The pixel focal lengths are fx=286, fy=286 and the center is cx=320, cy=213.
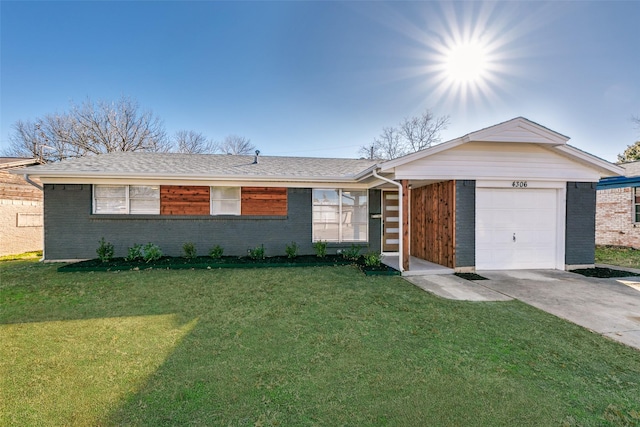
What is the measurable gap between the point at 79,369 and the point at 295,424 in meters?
2.30

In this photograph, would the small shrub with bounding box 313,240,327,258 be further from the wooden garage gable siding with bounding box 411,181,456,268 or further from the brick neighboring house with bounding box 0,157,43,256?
the brick neighboring house with bounding box 0,157,43,256

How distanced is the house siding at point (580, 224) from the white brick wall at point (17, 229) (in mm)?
18225

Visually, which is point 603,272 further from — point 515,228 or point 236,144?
point 236,144

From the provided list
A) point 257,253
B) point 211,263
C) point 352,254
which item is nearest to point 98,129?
point 211,263

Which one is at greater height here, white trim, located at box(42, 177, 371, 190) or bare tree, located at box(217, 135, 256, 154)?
bare tree, located at box(217, 135, 256, 154)

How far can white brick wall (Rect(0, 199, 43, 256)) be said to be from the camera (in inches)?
405

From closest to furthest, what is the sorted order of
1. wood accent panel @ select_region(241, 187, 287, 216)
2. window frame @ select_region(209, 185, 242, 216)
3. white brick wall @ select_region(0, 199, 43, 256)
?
window frame @ select_region(209, 185, 242, 216), wood accent panel @ select_region(241, 187, 287, 216), white brick wall @ select_region(0, 199, 43, 256)

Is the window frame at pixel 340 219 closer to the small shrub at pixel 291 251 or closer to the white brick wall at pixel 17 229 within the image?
the small shrub at pixel 291 251

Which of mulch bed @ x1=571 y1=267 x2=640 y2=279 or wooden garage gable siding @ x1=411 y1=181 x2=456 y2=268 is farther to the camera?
wooden garage gable siding @ x1=411 y1=181 x2=456 y2=268

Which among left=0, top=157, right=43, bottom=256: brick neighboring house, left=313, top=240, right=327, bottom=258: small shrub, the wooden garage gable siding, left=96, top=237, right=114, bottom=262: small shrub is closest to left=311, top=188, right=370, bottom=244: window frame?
left=313, top=240, right=327, bottom=258: small shrub

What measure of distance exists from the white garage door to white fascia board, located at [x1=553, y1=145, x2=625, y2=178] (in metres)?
1.01

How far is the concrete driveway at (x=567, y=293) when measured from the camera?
13.1 ft

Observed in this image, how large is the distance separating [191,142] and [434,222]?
1065 inches

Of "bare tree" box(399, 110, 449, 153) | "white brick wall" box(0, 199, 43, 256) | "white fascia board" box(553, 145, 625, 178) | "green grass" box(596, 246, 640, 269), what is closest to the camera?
"white fascia board" box(553, 145, 625, 178)
